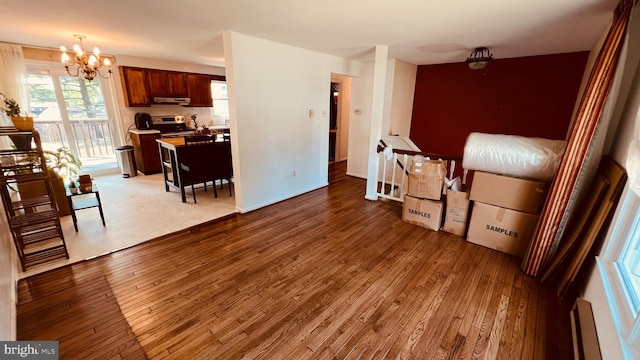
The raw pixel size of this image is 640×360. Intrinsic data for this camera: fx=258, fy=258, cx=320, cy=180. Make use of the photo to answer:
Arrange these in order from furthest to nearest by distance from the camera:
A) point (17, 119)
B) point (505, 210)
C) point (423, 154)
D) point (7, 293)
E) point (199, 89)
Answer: point (199, 89)
point (423, 154)
point (505, 210)
point (17, 119)
point (7, 293)

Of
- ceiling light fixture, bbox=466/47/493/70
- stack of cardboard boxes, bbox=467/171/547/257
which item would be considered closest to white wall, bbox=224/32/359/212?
ceiling light fixture, bbox=466/47/493/70

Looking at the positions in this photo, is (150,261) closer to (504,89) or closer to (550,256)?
(550,256)

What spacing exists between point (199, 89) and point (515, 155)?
6.31 metres

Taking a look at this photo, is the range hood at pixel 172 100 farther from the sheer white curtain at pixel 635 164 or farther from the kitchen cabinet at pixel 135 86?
the sheer white curtain at pixel 635 164

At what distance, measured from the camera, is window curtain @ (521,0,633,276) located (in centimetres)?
185

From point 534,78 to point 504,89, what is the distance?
1.39 feet

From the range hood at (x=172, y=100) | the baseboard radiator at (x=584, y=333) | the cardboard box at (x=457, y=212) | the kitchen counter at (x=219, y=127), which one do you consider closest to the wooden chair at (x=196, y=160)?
the range hood at (x=172, y=100)

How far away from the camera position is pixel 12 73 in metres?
4.01

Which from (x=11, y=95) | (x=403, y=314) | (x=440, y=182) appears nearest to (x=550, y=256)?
(x=440, y=182)

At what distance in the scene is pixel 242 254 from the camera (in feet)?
8.82

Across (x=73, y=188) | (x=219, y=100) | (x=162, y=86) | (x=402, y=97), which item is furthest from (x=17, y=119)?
(x=402, y=97)

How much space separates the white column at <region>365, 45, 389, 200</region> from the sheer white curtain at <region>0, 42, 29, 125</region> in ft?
18.3

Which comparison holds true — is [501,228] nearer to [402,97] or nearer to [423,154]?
[423,154]

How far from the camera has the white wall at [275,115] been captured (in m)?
3.30
